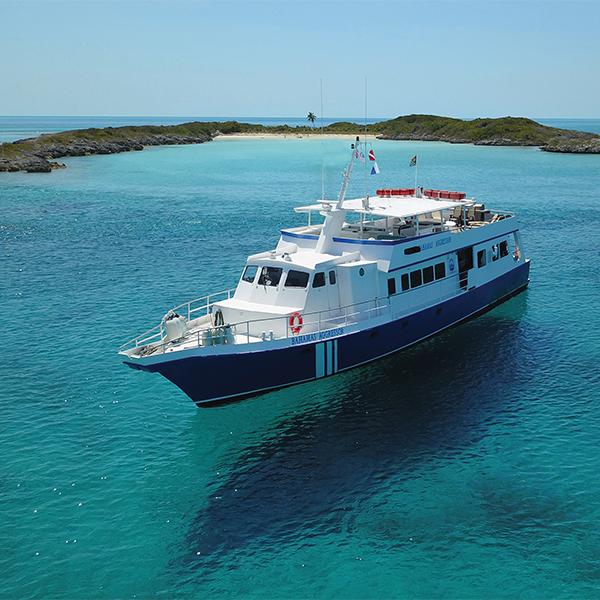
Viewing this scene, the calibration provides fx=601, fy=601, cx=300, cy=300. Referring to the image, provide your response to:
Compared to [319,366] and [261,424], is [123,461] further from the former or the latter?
[319,366]

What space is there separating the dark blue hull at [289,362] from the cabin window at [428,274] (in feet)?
4.30

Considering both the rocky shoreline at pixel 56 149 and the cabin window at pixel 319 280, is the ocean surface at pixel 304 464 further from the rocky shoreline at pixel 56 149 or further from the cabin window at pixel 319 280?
the rocky shoreline at pixel 56 149

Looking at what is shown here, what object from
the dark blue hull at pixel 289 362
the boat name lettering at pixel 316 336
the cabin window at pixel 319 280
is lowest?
the dark blue hull at pixel 289 362

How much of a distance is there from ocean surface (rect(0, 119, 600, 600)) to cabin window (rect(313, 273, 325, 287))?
410cm

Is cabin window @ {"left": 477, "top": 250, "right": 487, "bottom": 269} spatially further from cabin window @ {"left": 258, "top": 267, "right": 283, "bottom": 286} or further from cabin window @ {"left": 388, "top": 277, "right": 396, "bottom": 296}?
cabin window @ {"left": 258, "top": 267, "right": 283, "bottom": 286}

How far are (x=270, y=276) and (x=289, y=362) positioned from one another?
3.81m

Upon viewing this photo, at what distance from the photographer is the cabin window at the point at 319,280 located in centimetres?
2447

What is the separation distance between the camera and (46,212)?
65.6 metres

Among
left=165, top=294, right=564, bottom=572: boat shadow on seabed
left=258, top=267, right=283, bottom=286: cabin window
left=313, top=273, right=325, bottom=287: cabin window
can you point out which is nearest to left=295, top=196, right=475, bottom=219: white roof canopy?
left=258, top=267, right=283, bottom=286: cabin window

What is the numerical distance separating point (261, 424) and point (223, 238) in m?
32.6

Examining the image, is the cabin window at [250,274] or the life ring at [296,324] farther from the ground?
the cabin window at [250,274]

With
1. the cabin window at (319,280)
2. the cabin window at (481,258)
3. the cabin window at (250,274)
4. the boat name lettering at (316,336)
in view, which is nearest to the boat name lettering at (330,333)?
the boat name lettering at (316,336)

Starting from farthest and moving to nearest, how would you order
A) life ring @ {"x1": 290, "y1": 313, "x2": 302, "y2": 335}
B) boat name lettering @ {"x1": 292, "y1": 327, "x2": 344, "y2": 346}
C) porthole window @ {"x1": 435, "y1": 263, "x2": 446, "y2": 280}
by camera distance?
porthole window @ {"x1": 435, "y1": 263, "x2": 446, "y2": 280} → life ring @ {"x1": 290, "y1": 313, "x2": 302, "y2": 335} → boat name lettering @ {"x1": 292, "y1": 327, "x2": 344, "y2": 346}

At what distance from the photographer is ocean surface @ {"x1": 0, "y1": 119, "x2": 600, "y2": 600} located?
600 inches
